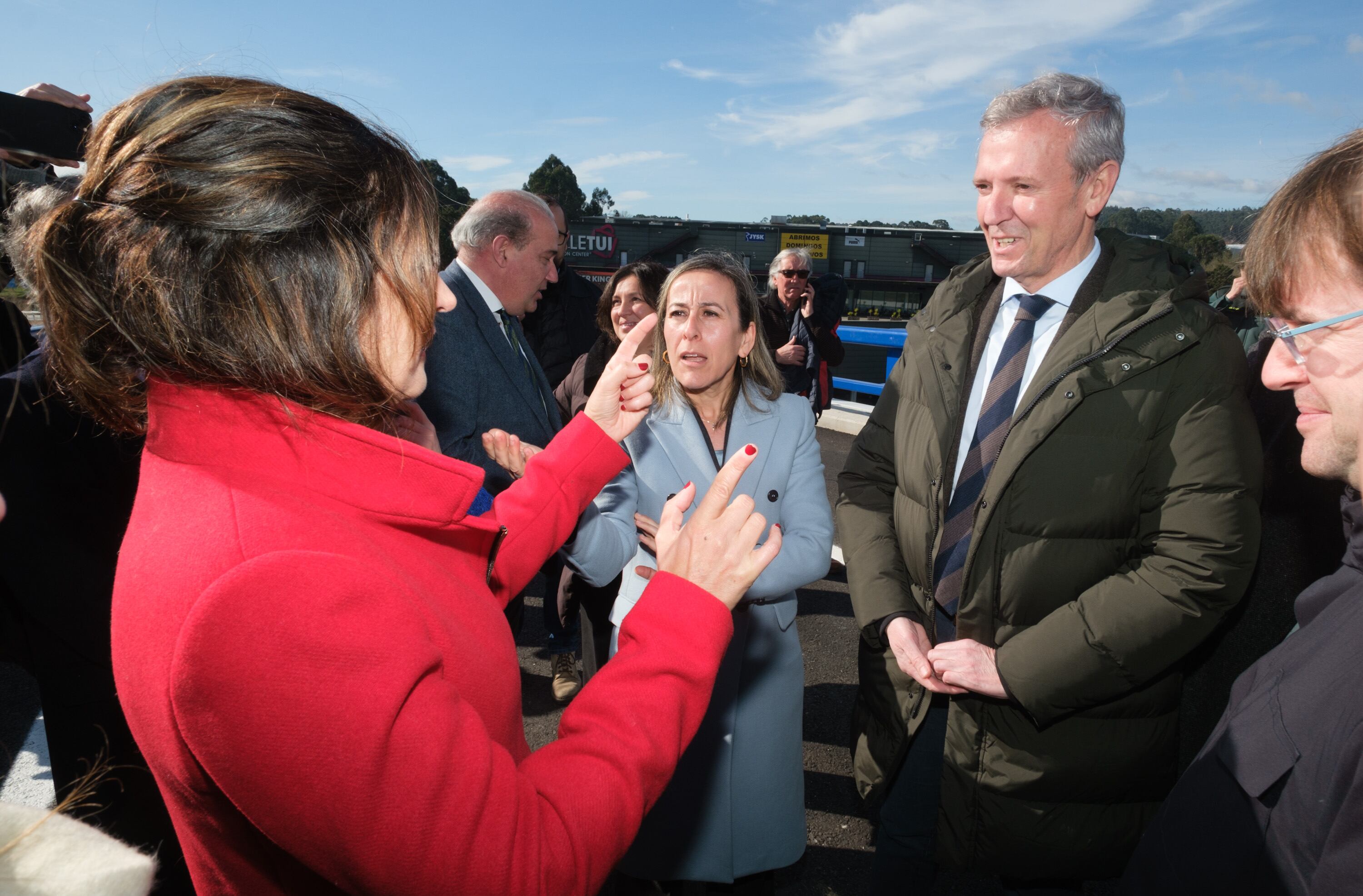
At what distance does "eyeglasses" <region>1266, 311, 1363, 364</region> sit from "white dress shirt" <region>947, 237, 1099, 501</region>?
70 cm

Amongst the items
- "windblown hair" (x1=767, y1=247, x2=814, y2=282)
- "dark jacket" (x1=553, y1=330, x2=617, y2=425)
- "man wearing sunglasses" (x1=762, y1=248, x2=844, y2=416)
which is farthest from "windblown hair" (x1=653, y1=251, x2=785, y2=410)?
"windblown hair" (x1=767, y1=247, x2=814, y2=282)

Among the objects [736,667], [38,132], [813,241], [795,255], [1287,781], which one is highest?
[813,241]

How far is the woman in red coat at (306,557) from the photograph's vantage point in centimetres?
77

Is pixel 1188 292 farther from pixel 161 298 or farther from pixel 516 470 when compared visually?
pixel 161 298

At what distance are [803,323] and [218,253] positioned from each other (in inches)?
228

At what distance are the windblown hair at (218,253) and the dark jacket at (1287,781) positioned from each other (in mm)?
1386

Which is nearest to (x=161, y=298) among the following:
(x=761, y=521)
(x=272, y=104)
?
(x=272, y=104)

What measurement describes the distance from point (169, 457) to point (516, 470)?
1476 millimetres

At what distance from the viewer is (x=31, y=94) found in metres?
1.94

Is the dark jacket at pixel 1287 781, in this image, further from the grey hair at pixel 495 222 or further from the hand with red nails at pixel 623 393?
the grey hair at pixel 495 222

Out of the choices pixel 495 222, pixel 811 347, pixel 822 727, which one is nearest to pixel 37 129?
pixel 495 222

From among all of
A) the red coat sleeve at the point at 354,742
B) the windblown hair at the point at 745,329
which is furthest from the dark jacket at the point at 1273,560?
the red coat sleeve at the point at 354,742

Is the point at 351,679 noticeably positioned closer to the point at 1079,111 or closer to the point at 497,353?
the point at 1079,111

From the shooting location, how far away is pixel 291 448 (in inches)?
35.3
